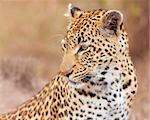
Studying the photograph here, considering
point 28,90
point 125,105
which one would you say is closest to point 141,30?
point 28,90

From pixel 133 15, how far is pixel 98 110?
9370 mm

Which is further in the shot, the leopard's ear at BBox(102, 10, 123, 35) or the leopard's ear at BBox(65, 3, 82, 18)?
the leopard's ear at BBox(65, 3, 82, 18)

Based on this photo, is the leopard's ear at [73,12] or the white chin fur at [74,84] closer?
the white chin fur at [74,84]

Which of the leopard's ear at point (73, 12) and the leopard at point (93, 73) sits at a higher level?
the leopard's ear at point (73, 12)

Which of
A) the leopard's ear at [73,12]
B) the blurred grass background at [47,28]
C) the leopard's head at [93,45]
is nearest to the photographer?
the leopard's head at [93,45]

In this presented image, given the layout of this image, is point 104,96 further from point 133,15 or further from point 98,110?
point 133,15

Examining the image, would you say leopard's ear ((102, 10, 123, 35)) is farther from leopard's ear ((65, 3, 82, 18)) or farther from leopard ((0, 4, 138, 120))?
leopard's ear ((65, 3, 82, 18))

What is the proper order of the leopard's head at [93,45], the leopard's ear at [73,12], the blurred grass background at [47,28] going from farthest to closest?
the blurred grass background at [47,28], the leopard's ear at [73,12], the leopard's head at [93,45]

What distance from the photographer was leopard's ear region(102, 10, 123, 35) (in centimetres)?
848

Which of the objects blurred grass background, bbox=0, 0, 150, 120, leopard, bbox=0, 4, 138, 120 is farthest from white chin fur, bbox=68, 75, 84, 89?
blurred grass background, bbox=0, 0, 150, 120

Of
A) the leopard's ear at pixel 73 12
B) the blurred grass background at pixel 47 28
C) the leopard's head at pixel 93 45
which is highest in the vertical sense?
the blurred grass background at pixel 47 28

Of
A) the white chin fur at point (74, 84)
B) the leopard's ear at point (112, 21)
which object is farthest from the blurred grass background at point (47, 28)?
the leopard's ear at point (112, 21)

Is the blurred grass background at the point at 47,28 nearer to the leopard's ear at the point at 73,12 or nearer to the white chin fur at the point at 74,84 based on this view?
the leopard's ear at the point at 73,12

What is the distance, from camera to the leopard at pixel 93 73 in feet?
27.7
